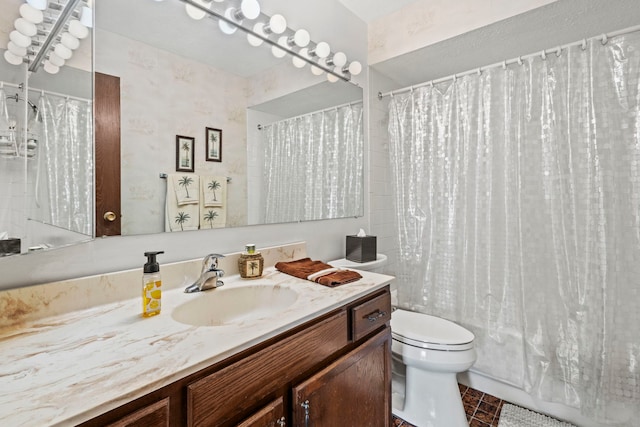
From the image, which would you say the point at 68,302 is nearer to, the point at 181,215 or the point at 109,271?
the point at 109,271

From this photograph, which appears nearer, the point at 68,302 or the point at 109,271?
the point at 68,302

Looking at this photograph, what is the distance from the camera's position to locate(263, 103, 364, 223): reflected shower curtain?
1.47 meters

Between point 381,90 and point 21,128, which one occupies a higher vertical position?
point 381,90

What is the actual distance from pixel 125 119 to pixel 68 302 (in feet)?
1.90

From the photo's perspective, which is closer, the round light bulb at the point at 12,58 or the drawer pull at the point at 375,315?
the round light bulb at the point at 12,58

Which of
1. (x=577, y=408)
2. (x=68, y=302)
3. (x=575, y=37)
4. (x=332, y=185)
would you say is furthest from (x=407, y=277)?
(x=68, y=302)

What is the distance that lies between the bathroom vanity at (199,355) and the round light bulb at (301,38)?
111 centimetres

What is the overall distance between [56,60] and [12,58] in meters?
0.15

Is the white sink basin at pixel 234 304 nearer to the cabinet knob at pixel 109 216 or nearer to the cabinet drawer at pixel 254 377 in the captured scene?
the cabinet drawer at pixel 254 377

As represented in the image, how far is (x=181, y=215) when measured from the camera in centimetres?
112

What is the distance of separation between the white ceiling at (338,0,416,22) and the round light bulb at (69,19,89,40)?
1.49 m

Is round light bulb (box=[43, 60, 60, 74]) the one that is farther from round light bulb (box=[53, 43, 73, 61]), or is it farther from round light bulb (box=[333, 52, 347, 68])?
round light bulb (box=[333, 52, 347, 68])

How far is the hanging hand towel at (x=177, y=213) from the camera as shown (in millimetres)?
1094

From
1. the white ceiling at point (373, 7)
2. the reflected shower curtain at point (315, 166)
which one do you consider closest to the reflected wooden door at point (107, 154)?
the reflected shower curtain at point (315, 166)
